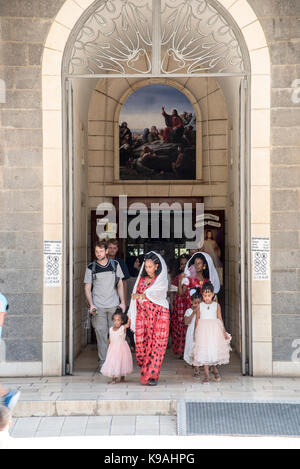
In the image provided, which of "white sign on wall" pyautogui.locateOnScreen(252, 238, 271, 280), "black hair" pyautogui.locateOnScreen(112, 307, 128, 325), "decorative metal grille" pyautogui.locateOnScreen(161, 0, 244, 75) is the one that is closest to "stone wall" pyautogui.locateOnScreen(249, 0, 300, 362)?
"white sign on wall" pyautogui.locateOnScreen(252, 238, 271, 280)

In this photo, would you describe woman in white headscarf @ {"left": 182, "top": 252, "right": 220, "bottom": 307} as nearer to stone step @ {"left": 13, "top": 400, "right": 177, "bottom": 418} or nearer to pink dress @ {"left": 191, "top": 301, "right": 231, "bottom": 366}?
pink dress @ {"left": 191, "top": 301, "right": 231, "bottom": 366}

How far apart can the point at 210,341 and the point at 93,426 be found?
174cm

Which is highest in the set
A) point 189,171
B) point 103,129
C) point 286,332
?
point 103,129

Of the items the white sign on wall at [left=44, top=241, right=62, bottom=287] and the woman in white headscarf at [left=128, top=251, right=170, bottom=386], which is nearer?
the woman in white headscarf at [left=128, top=251, right=170, bottom=386]

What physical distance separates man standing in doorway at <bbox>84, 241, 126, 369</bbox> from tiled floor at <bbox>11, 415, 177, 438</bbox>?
1.71 m

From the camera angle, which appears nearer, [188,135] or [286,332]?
[286,332]

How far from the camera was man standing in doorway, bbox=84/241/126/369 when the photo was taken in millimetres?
7984

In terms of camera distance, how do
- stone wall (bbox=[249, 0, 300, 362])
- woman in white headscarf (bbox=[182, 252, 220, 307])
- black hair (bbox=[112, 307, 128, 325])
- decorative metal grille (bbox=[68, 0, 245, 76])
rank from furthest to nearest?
woman in white headscarf (bbox=[182, 252, 220, 307]) → decorative metal grille (bbox=[68, 0, 245, 76]) → stone wall (bbox=[249, 0, 300, 362]) → black hair (bbox=[112, 307, 128, 325])

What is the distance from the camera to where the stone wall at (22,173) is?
7613 millimetres

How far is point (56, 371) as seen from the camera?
762 cm

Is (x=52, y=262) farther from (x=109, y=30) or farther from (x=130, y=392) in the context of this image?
(x=109, y=30)

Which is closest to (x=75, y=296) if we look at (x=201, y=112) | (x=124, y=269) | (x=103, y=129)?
(x=124, y=269)

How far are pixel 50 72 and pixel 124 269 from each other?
97.6 inches

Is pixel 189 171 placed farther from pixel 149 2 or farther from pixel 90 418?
pixel 90 418
